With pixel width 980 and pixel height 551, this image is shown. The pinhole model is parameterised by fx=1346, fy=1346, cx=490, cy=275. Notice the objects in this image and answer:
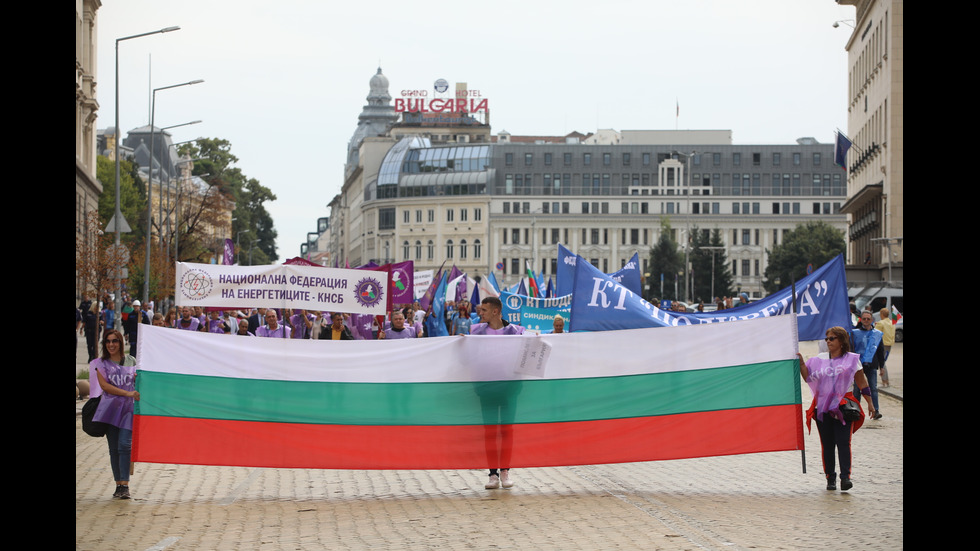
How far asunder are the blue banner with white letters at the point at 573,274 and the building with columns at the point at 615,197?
110 m

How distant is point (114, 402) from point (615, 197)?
430 feet

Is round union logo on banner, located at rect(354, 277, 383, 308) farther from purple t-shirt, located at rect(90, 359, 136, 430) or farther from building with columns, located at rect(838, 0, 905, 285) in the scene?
building with columns, located at rect(838, 0, 905, 285)

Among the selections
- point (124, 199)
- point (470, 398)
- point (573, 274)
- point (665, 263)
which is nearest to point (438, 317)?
point (573, 274)

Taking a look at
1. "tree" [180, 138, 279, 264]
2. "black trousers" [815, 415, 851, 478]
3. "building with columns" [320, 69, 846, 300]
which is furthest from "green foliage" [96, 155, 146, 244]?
"black trousers" [815, 415, 851, 478]

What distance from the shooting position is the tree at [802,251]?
109438 mm

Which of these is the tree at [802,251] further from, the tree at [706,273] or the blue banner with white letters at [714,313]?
the blue banner with white letters at [714,313]

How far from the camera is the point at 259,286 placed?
17.6m

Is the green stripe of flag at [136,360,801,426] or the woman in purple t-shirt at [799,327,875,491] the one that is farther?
the green stripe of flag at [136,360,801,426]

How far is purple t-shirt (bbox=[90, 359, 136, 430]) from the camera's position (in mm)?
11578

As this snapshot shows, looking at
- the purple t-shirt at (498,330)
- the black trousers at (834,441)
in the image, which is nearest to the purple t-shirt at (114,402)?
the purple t-shirt at (498,330)

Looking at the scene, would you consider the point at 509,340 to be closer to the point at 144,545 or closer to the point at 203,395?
the point at 203,395

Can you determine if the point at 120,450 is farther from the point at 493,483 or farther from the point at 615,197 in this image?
the point at 615,197
